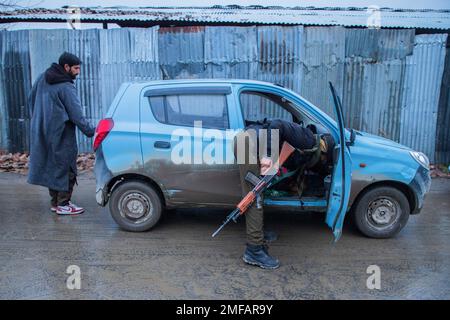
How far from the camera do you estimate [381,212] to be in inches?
187

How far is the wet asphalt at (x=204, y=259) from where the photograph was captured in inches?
146

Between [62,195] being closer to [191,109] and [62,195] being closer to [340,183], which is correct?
[191,109]

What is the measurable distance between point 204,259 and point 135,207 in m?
1.12

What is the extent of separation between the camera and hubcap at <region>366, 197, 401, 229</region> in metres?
4.73

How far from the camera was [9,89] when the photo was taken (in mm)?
8883

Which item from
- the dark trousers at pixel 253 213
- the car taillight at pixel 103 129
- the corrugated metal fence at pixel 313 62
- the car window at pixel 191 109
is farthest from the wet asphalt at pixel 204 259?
the corrugated metal fence at pixel 313 62

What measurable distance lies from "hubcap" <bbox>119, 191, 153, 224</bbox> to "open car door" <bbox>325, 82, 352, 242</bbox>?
2042mm

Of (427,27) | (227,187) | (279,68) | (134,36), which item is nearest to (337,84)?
(279,68)

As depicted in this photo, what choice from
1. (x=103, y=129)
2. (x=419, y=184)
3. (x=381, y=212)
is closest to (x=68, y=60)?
(x=103, y=129)

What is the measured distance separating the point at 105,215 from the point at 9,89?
4804 millimetres

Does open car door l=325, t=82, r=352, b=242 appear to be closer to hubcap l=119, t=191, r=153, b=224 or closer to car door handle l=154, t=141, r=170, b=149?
car door handle l=154, t=141, r=170, b=149

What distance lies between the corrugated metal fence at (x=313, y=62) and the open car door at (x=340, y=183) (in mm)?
4393

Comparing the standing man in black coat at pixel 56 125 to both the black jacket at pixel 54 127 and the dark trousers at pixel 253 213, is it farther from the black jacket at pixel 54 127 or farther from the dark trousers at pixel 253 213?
the dark trousers at pixel 253 213
